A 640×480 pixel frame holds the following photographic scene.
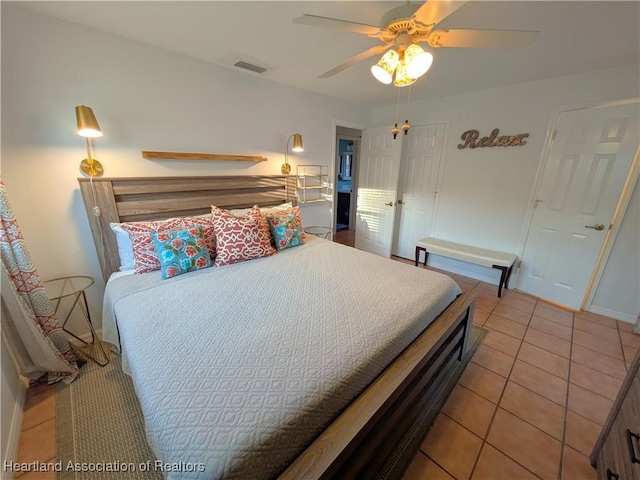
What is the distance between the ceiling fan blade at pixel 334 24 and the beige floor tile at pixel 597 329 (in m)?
3.07

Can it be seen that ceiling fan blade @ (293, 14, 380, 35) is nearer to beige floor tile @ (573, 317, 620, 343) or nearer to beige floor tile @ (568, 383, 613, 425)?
beige floor tile @ (568, 383, 613, 425)

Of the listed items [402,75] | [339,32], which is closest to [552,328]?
[402,75]

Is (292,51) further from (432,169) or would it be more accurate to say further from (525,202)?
(525,202)

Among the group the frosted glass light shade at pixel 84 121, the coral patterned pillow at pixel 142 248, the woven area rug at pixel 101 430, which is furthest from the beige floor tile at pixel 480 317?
the frosted glass light shade at pixel 84 121

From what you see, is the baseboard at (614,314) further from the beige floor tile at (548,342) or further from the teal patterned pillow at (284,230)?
the teal patterned pillow at (284,230)

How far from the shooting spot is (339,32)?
1720 mm

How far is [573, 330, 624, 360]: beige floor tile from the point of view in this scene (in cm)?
206

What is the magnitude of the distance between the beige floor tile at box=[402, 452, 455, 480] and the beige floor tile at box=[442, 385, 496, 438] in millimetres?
331

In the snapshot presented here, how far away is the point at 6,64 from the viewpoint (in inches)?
59.6

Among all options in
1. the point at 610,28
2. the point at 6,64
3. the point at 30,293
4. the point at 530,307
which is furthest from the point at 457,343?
the point at 6,64

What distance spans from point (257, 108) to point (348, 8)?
4.76ft

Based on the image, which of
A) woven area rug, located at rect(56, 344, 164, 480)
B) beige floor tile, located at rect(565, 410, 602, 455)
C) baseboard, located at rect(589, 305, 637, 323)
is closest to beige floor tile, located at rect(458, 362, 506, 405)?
beige floor tile, located at rect(565, 410, 602, 455)

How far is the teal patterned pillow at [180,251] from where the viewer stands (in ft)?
5.85

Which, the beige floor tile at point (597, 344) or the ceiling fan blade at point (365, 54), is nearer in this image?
the ceiling fan blade at point (365, 54)
